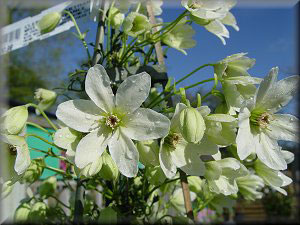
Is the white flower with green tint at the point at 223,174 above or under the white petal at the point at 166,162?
under

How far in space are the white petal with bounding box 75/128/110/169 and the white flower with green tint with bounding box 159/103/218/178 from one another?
0.10 m

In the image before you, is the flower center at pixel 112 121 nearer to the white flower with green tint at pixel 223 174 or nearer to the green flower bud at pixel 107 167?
the green flower bud at pixel 107 167

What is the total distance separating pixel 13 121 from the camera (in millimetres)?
604

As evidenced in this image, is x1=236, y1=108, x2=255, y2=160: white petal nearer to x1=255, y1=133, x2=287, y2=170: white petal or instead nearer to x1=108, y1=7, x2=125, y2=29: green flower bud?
x1=255, y1=133, x2=287, y2=170: white petal

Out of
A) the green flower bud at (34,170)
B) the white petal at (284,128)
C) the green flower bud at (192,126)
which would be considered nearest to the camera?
the green flower bud at (192,126)

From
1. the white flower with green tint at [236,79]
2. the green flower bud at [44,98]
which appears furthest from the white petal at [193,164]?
the green flower bud at [44,98]

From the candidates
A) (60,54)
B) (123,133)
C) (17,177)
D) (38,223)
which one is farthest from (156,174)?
(60,54)

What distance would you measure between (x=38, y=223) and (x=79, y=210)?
17 cm

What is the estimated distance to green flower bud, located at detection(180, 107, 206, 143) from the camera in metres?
0.52

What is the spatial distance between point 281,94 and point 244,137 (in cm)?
12

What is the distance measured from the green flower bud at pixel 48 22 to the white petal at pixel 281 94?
1.86 feet

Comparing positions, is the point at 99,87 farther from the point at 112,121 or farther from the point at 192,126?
the point at 192,126

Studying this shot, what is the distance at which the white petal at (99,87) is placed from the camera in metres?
0.58

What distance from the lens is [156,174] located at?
67 centimetres
